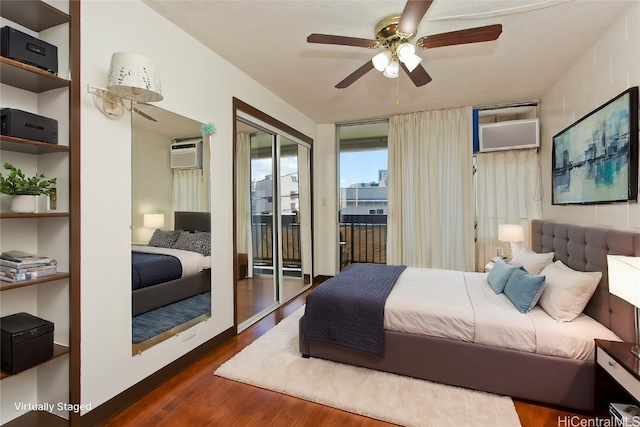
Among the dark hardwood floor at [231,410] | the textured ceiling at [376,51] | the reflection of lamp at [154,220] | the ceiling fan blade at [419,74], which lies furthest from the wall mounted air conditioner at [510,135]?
the reflection of lamp at [154,220]

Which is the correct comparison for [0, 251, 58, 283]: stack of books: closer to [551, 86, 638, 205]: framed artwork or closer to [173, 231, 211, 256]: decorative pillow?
[173, 231, 211, 256]: decorative pillow

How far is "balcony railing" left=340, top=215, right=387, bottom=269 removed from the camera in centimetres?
529

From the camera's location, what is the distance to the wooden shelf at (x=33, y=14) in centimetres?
154

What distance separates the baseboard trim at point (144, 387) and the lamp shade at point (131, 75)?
1890 millimetres

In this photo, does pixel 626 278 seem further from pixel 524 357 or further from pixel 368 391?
pixel 368 391

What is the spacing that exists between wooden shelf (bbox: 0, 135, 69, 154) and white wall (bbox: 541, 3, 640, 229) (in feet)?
11.6

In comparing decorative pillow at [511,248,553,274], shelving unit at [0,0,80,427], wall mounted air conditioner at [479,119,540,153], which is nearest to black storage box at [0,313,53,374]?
shelving unit at [0,0,80,427]

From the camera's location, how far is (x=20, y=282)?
59.6 inches

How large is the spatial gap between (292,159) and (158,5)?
8.42ft

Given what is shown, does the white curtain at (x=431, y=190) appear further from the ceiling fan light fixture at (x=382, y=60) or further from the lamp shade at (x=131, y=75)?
the lamp shade at (x=131, y=75)

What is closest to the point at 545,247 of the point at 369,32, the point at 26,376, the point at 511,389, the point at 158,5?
the point at 511,389

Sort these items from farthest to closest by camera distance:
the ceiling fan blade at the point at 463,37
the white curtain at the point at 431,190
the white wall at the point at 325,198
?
the white wall at the point at 325,198
the white curtain at the point at 431,190
the ceiling fan blade at the point at 463,37

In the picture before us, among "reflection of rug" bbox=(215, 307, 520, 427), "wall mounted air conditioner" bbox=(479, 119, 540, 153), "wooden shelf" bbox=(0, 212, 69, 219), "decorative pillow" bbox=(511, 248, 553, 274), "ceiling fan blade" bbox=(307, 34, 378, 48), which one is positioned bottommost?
"reflection of rug" bbox=(215, 307, 520, 427)

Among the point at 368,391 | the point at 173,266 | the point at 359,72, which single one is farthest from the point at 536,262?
the point at 173,266
